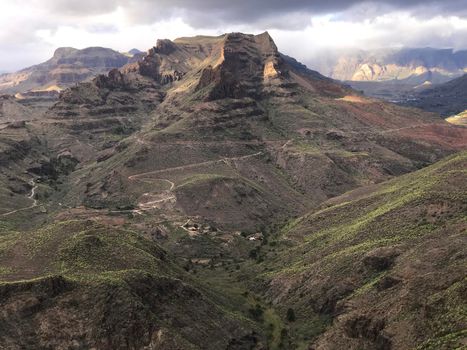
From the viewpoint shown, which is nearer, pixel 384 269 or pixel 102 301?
pixel 102 301

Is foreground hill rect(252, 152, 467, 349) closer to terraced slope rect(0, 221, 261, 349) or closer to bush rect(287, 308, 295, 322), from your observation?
bush rect(287, 308, 295, 322)

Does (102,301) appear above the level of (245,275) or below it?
above

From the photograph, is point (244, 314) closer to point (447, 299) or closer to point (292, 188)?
point (447, 299)

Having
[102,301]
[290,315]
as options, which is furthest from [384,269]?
[102,301]

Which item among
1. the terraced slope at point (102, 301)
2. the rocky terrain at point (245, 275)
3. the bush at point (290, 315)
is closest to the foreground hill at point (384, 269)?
the rocky terrain at point (245, 275)

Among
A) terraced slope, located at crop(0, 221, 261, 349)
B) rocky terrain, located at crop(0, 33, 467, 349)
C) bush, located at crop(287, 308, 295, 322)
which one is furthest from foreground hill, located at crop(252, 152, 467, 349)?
terraced slope, located at crop(0, 221, 261, 349)

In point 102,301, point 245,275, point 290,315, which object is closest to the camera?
point 102,301

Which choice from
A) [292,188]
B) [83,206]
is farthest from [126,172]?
[292,188]

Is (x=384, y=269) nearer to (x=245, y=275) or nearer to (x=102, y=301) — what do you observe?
(x=245, y=275)

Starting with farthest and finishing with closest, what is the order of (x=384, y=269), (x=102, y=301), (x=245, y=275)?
1. (x=245, y=275)
2. (x=384, y=269)
3. (x=102, y=301)

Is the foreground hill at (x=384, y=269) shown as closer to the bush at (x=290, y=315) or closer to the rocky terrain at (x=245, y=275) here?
the rocky terrain at (x=245, y=275)

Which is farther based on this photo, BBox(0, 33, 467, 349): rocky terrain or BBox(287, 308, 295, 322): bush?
BBox(287, 308, 295, 322): bush
